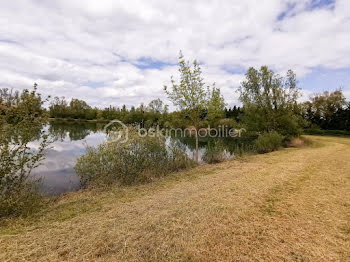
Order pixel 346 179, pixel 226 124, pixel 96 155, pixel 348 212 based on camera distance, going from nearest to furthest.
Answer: pixel 348 212
pixel 346 179
pixel 96 155
pixel 226 124

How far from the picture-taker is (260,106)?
1886 cm

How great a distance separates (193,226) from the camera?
335 cm

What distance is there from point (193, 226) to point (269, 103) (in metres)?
18.3

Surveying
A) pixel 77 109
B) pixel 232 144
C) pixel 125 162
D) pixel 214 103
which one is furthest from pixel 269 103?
pixel 77 109

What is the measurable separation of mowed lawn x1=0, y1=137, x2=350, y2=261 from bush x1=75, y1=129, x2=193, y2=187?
1.09 metres

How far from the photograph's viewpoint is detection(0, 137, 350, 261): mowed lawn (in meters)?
2.71

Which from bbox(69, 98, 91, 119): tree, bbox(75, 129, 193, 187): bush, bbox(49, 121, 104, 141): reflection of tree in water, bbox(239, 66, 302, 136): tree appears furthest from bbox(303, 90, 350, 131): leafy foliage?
bbox(69, 98, 91, 119): tree

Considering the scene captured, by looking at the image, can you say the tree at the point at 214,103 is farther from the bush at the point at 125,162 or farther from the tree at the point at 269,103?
the tree at the point at 269,103

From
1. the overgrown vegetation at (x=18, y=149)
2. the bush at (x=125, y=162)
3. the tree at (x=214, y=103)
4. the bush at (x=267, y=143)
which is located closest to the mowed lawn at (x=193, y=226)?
the overgrown vegetation at (x=18, y=149)

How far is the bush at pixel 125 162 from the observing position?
663 centimetres

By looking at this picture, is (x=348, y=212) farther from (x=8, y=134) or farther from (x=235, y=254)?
(x=8, y=134)

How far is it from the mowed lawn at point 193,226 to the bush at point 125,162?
3.59 feet

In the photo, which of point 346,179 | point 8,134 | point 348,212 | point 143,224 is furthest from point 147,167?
point 346,179

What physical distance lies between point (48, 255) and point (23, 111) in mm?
3147
